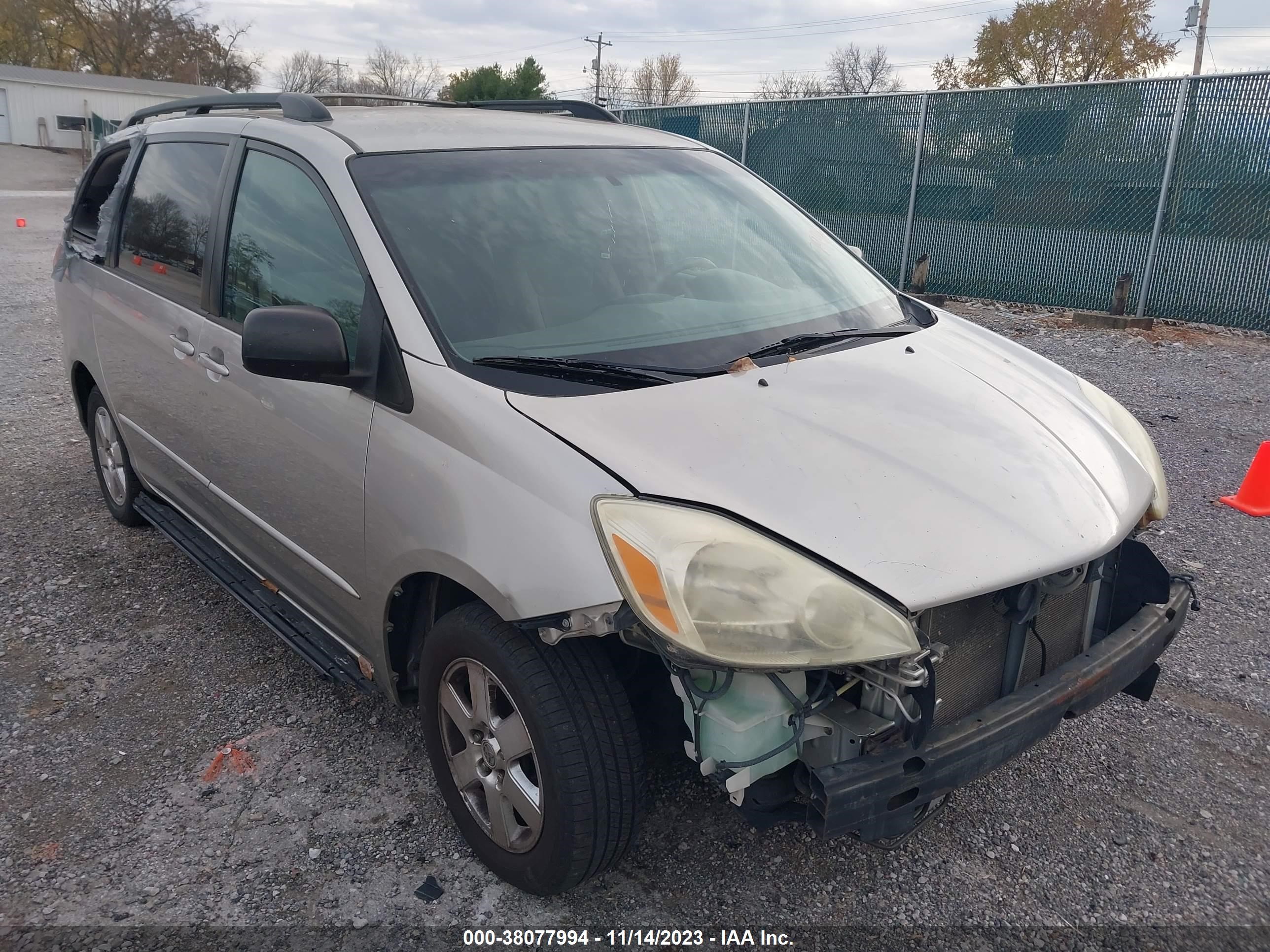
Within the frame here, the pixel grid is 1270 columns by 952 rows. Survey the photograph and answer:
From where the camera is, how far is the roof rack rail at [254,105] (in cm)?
312

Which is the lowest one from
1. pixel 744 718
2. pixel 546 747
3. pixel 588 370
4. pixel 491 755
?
pixel 491 755

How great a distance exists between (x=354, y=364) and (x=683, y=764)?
1.49 metres

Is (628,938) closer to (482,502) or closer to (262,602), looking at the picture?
(482,502)

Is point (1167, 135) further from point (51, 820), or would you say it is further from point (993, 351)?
point (51, 820)

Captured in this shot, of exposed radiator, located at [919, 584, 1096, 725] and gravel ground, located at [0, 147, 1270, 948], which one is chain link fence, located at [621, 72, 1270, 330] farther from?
exposed radiator, located at [919, 584, 1096, 725]

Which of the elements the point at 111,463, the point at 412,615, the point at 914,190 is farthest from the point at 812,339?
the point at 914,190

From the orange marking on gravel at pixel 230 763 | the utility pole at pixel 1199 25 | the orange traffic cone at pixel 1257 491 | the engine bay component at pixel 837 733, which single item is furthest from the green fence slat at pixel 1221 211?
the utility pole at pixel 1199 25


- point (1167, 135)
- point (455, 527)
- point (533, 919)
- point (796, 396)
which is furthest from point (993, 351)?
point (1167, 135)

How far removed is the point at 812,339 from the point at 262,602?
6.72ft

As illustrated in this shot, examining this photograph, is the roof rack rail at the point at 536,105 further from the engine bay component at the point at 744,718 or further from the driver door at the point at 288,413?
the engine bay component at the point at 744,718

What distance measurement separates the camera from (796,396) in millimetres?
2402

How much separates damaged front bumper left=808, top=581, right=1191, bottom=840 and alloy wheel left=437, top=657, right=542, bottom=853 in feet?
2.20

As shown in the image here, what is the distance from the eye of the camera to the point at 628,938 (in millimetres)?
2254

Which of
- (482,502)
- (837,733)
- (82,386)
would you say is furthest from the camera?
(82,386)
